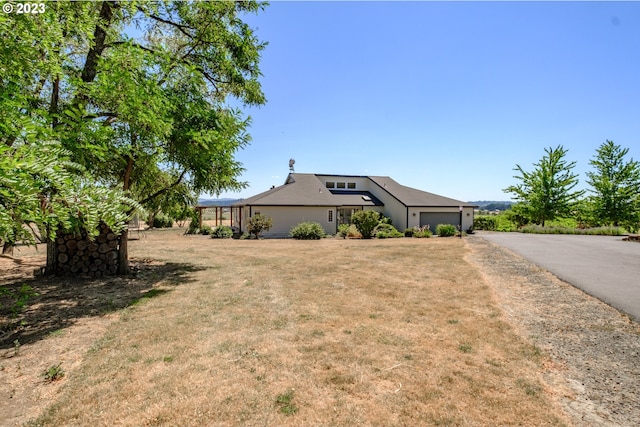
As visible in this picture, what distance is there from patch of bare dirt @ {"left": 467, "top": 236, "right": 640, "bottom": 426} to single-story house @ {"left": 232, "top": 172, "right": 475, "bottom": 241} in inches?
738

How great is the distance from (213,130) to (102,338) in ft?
21.0

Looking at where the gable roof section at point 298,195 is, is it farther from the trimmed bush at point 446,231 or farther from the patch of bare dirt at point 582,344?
the patch of bare dirt at point 582,344

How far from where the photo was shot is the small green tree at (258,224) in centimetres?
2334

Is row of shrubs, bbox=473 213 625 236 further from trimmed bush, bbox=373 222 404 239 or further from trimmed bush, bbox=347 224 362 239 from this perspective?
trimmed bush, bbox=347 224 362 239

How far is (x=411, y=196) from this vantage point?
104ft

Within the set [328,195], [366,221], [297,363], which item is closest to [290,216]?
[328,195]

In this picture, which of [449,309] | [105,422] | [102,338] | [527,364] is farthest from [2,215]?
[449,309]

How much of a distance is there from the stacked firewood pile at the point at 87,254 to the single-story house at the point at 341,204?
1461 centimetres

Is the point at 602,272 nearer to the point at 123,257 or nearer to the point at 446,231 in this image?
the point at 123,257

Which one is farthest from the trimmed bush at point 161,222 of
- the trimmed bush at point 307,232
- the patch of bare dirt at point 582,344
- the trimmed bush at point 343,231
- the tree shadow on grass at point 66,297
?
the patch of bare dirt at point 582,344

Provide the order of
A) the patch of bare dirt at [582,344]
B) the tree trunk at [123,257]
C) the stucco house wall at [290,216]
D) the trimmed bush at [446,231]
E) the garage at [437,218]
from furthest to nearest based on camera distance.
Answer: the garage at [437,218], the trimmed bush at [446,231], the stucco house wall at [290,216], the tree trunk at [123,257], the patch of bare dirt at [582,344]

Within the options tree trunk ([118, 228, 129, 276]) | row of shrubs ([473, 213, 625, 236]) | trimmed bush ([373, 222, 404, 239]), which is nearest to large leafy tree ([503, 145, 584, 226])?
row of shrubs ([473, 213, 625, 236])

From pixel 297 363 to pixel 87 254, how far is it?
8852 mm

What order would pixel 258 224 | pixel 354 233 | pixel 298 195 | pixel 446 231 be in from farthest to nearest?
pixel 298 195
pixel 446 231
pixel 354 233
pixel 258 224
